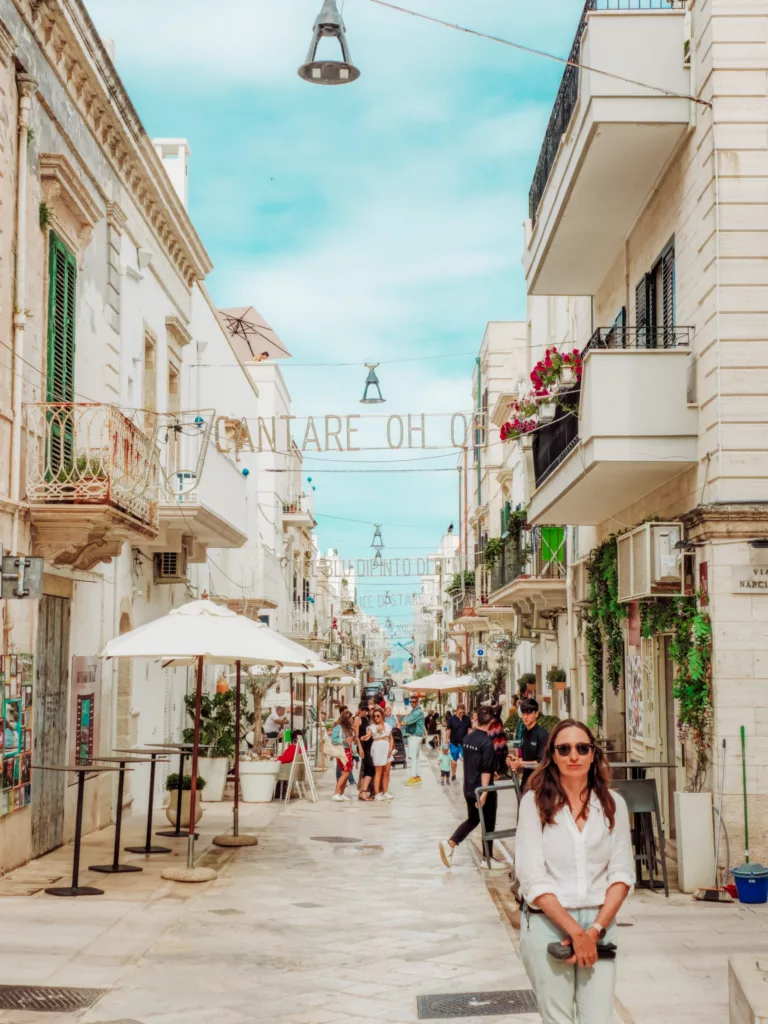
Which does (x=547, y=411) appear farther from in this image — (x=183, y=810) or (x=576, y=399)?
(x=183, y=810)

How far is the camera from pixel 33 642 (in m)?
12.4

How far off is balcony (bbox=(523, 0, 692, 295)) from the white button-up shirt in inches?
352

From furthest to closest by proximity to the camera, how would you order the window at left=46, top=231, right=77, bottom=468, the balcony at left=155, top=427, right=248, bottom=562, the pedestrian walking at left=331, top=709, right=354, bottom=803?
the pedestrian walking at left=331, top=709, right=354, bottom=803 → the balcony at left=155, top=427, right=248, bottom=562 → the window at left=46, top=231, right=77, bottom=468

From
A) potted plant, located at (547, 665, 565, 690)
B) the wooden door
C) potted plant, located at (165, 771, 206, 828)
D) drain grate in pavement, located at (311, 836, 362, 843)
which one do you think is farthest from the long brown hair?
potted plant, located at (547, 665, 565, 690)

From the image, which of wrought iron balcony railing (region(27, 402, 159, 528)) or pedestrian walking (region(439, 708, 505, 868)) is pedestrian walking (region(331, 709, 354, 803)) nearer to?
pedestrian walking (region(439, 708, 505, 868))

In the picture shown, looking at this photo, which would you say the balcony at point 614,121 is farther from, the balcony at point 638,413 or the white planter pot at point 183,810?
the white planter pot at point 183,810

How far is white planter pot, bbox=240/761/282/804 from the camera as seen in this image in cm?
2030

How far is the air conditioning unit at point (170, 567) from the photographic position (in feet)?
63.1

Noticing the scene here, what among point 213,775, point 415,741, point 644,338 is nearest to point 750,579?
point 644,338

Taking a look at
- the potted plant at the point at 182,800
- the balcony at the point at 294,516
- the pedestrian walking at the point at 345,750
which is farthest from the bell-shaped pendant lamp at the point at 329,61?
the balcony at the point at 294,516

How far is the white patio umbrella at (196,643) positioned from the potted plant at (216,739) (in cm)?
658

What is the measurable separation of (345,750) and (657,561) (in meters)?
11.5

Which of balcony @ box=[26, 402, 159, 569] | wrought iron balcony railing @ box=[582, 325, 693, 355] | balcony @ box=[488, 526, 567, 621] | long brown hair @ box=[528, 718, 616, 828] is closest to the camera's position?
long brown hair @ box=[528, 718, 616, 828]

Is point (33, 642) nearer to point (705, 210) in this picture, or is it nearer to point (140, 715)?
point (140, 715)
